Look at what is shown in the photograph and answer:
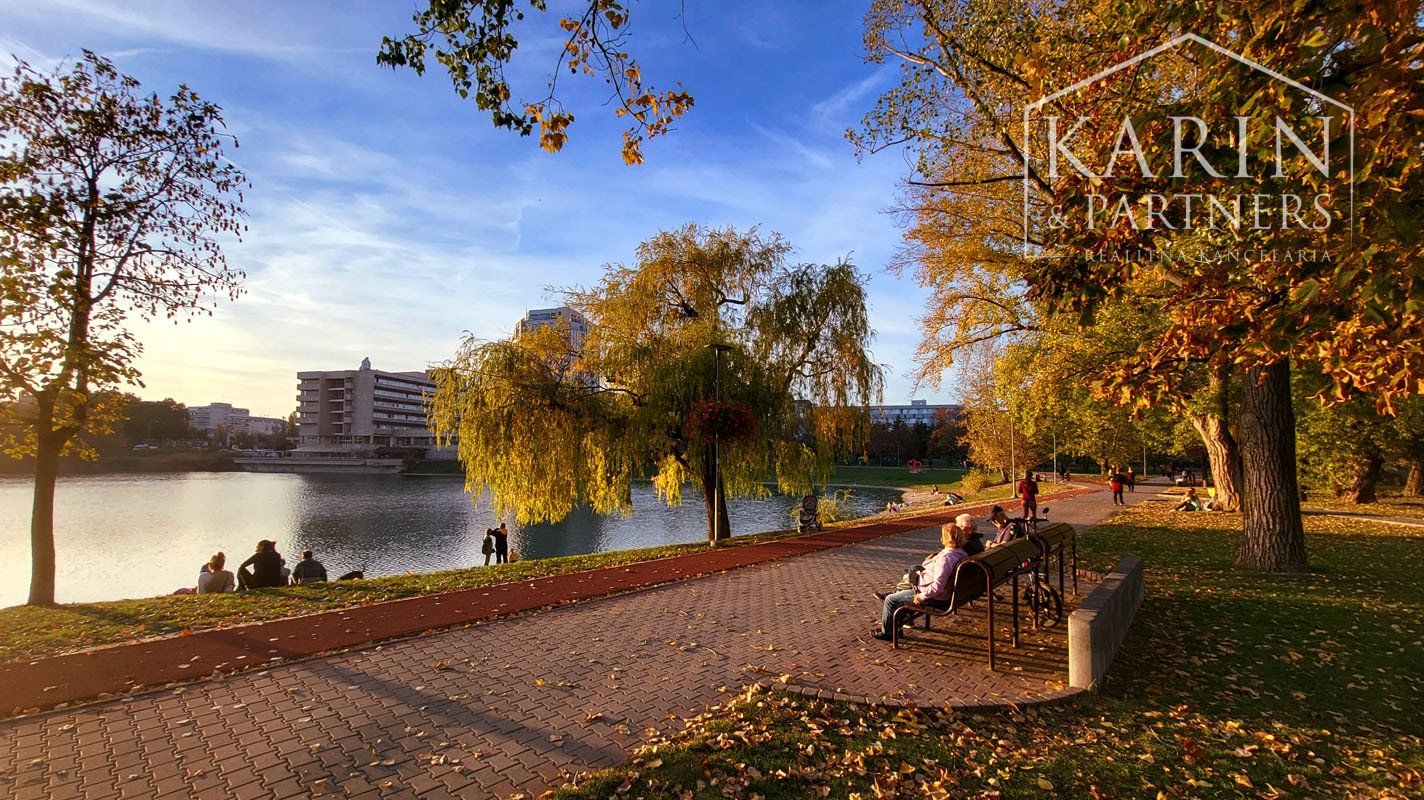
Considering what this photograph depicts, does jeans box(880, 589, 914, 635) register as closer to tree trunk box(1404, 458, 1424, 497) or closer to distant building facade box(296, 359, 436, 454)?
tree trunk box(1404, 458, 1424, 497)

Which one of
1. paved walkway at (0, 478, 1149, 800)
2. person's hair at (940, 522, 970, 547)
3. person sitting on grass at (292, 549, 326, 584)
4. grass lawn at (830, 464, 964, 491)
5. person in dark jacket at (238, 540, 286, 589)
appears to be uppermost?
person's hair at (940, 522, 970, 547)

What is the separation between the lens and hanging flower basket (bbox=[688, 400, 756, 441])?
12500 millimetres

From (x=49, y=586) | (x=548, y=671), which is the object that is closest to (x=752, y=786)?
(x=548, y=671)

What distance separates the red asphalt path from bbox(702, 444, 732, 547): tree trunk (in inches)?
151

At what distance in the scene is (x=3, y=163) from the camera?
8.54 meters

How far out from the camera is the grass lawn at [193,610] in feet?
21.5

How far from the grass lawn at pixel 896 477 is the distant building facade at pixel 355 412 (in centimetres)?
6650

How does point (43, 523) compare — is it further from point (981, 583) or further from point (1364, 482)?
point (1364, 482)

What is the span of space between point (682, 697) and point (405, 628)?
140 inches

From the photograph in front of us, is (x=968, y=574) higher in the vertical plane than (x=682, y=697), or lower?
higher

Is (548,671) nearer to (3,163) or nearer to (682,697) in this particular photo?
(682,697)

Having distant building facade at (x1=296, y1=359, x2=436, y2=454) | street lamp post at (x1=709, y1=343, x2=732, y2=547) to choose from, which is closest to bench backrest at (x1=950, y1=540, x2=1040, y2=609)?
street lamp post at (x1=709, y1=343, x2=732, y2=547)

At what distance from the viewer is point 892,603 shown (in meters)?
6.29

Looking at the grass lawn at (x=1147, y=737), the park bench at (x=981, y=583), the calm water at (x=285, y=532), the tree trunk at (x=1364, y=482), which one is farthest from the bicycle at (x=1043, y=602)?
the tree trunk at (x=1364, y=482)
